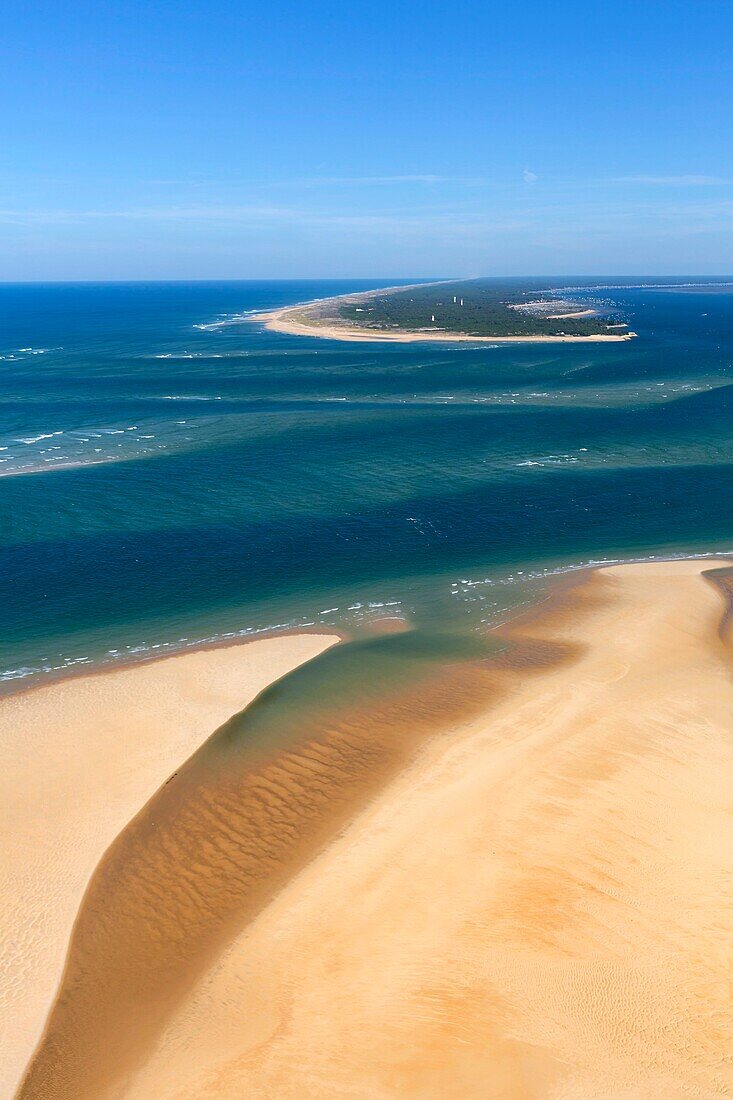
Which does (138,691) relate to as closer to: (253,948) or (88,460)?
(253,948)

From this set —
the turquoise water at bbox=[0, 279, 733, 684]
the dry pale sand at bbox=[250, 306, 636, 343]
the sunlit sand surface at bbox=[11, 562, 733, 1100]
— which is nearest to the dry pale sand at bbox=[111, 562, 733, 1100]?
the sunlit sand surface at bbox=[11, 562, 733, 1100]

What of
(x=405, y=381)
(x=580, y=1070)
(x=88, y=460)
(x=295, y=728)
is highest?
(x=405, y=381)

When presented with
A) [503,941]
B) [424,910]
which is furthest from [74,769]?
[503,941]

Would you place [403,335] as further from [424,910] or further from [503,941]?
[503,941]

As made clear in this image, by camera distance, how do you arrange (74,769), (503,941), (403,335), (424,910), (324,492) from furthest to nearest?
(403,335), (324,492), (74,769), (424,910), (503,941)

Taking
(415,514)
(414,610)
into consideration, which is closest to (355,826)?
(414,610)

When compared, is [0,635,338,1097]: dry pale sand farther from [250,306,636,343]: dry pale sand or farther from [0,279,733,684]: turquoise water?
[250,306,636,343]: dry pale sand

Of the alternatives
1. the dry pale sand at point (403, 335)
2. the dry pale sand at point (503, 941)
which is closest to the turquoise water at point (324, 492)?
the dry pale sand at point (503, 941)
